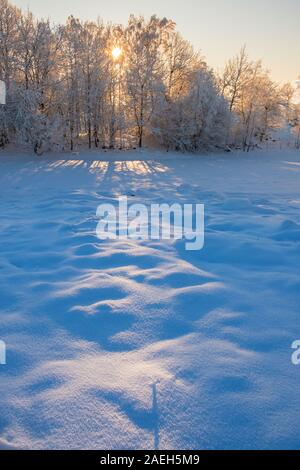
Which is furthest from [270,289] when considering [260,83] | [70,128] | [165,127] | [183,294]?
[260,83]

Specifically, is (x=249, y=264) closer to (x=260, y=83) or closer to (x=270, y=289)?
(x=270, y=289)

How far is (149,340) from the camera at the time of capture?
97.5 inches

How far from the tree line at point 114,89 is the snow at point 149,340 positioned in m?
19.6

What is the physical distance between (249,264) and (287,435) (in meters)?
2.39

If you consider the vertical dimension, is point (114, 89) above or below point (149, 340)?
above

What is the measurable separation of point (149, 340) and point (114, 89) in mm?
28654

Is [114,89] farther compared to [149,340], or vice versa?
[114,89]

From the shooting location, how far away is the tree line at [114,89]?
861 inches

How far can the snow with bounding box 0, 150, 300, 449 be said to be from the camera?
173cm

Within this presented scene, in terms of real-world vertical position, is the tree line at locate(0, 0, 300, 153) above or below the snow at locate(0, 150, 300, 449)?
above

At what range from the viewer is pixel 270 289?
3.29 m

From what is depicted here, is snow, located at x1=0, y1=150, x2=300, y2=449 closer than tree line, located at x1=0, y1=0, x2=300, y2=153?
Yes

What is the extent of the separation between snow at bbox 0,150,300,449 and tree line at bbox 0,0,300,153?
19.6m
